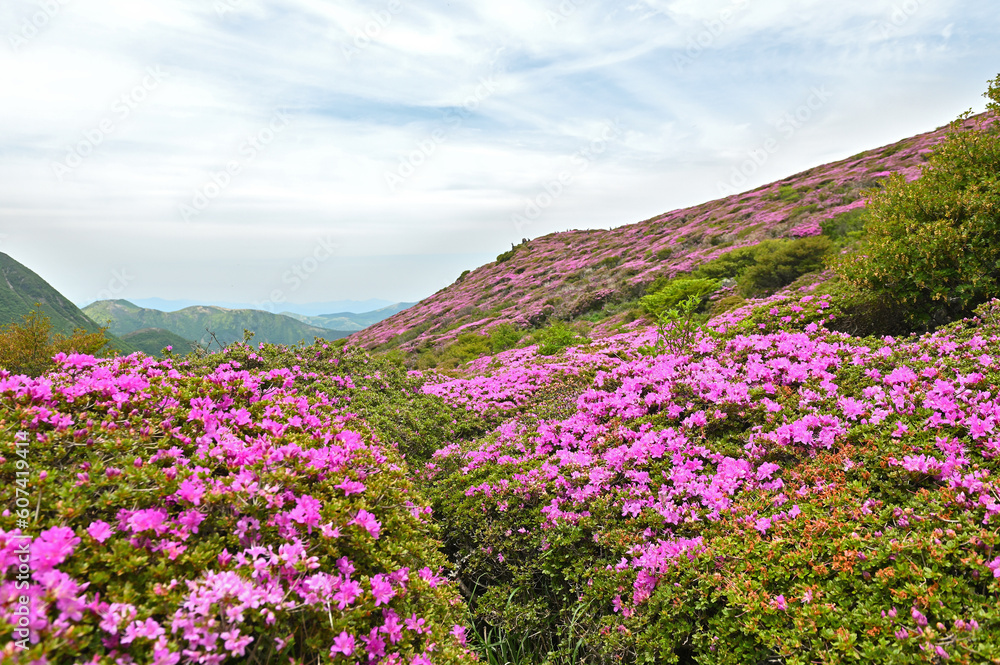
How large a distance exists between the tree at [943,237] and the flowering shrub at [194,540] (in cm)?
794

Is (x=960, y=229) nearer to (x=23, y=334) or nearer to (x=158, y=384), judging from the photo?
(x=158, y=384)

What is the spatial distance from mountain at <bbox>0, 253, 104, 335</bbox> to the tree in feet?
523

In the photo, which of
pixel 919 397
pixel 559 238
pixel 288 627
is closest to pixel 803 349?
pixel 919 397

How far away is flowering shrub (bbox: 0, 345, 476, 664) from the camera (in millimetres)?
1859

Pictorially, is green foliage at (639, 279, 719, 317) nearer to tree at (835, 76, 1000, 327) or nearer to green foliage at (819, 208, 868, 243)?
green foliage at (819, 208, 868, 243)

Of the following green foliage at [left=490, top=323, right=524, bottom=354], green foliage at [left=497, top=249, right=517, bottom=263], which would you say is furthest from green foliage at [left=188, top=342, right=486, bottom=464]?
green foliage at [left=497, top=249, right=517, bottom=263]

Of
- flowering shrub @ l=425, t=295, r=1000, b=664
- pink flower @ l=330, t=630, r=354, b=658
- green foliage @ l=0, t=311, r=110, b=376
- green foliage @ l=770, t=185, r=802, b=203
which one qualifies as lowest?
flowering shrub @ l=425, t=295, r=1000, b=664

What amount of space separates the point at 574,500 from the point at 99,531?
12.1 feet

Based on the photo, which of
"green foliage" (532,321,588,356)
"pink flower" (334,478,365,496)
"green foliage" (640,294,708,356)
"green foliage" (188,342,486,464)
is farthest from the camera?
"green foliage" (532,321,588,356)

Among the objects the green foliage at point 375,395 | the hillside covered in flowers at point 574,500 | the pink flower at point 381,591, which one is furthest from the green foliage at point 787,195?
the pink flower at point 381,591

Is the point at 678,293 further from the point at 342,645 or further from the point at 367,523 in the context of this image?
the point at 342,645

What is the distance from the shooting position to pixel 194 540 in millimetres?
2410

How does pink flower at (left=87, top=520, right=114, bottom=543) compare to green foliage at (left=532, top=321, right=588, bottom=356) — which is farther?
green foliage at (left=532, top=321, right=588, bottom=356)

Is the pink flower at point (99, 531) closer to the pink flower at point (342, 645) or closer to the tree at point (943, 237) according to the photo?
the pink flower at point (342, 645)
